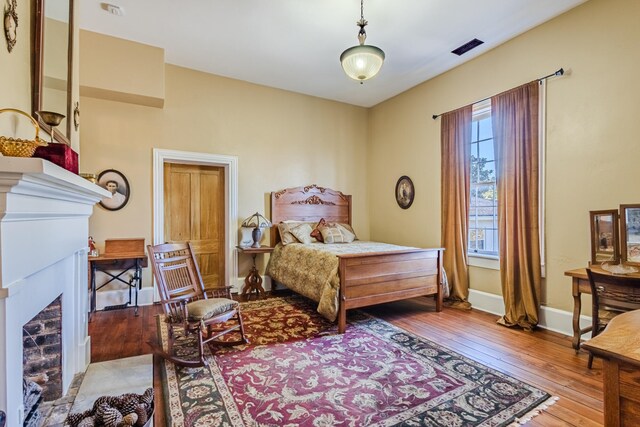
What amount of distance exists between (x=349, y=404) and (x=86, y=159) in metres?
4.10

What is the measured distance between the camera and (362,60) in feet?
9.19

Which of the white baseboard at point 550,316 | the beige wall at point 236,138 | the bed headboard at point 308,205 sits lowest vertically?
the white baseboard at point 550,316

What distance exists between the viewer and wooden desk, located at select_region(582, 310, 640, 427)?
2.74 feet

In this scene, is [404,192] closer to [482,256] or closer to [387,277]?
[482,256]

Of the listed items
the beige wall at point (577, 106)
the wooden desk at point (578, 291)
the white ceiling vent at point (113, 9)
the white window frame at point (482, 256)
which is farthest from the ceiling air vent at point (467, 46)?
the white ceiling vent at point (113, 9)

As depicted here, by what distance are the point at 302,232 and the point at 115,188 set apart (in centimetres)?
258

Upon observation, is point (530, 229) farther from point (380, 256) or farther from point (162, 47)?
point (162, 47)

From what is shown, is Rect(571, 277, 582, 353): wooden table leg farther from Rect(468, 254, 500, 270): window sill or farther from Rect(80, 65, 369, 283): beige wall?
Rect(80, 65, 369, 283): beige wall

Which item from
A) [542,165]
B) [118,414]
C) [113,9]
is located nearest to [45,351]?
[118,414]

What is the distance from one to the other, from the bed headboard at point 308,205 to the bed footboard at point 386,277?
2023 mm

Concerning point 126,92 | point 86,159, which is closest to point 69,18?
point 126,92

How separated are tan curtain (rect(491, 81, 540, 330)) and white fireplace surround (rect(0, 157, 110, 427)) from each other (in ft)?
12.8

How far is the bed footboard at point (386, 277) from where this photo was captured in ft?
10.5

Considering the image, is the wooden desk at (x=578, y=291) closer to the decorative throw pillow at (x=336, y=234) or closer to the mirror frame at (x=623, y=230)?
the mirror frame at (x=623, y=230)
